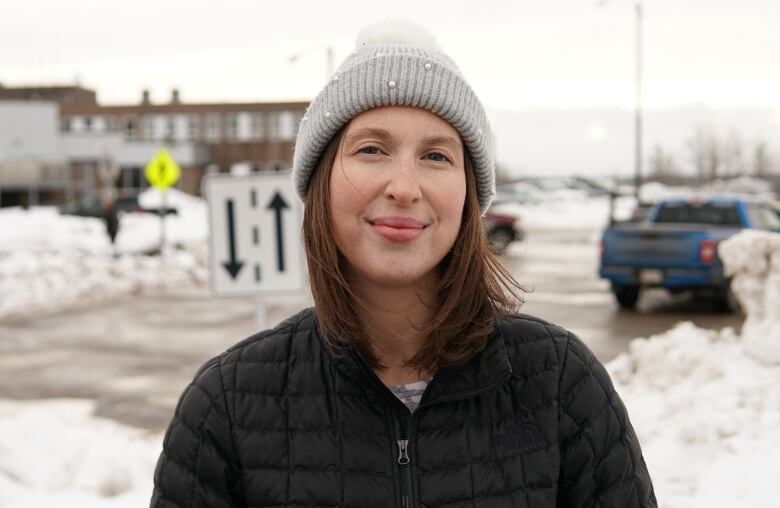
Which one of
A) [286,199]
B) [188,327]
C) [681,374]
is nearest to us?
[286,199]

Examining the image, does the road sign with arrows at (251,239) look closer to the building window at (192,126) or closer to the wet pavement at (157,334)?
the wet pavement at (157,334)

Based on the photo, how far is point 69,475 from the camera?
5871 millimetres

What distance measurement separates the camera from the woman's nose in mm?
1858

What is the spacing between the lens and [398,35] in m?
2.07

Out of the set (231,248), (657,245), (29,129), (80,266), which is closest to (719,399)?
(231,248)

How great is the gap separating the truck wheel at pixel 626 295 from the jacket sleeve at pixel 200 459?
14.4 m

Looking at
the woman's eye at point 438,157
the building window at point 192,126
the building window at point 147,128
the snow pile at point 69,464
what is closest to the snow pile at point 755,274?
the snow pile at point 69,464

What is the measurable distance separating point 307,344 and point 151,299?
15.7 m

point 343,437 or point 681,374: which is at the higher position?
point 343,437

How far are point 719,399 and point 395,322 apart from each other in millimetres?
5208

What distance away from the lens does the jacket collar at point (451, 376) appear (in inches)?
75.2

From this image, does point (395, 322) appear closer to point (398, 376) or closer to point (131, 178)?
point (398, 376)

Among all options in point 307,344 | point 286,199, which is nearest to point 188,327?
point 286,199

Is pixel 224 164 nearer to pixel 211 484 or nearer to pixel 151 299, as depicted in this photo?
pixel 151 299
